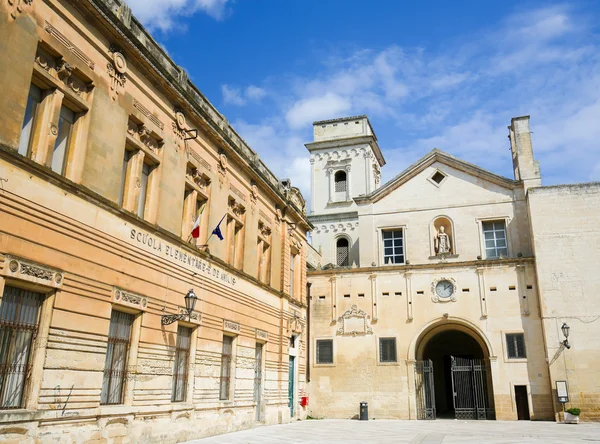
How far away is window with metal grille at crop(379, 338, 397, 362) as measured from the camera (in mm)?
26594

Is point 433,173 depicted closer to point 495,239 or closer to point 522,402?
point 495,239

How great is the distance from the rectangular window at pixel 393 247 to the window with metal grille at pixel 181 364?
16.1 m

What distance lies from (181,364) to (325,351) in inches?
555

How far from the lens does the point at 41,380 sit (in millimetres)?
9461

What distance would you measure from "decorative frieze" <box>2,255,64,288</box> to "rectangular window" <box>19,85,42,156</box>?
2.08 metres

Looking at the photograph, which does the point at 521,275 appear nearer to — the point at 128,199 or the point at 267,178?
the point at 267,178

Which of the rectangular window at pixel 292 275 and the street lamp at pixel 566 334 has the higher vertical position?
the rectangular window at pixel 292 275

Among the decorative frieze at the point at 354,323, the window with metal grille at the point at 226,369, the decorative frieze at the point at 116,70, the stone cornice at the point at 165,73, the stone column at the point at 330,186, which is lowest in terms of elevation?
the window with metal grille at the point at 226,369

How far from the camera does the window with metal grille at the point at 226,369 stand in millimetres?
17125

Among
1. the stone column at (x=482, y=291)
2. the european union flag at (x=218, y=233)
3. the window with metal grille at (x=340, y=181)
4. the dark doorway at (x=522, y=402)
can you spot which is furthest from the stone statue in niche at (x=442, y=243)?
the european union flag at (x=218, y=233)

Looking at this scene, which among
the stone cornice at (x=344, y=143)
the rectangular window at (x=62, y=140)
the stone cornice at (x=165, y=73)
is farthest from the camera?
the stone cornice at (x=344, y=143)

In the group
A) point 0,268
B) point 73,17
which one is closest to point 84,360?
point 0,268

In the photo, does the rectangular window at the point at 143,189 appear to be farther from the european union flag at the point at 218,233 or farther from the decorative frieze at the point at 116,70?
the european union flag at the point at 218,233

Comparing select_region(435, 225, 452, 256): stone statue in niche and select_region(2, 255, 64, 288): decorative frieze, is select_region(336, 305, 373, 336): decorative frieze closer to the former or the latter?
select_region(435, 225, 452, 256): stone statue in niche
